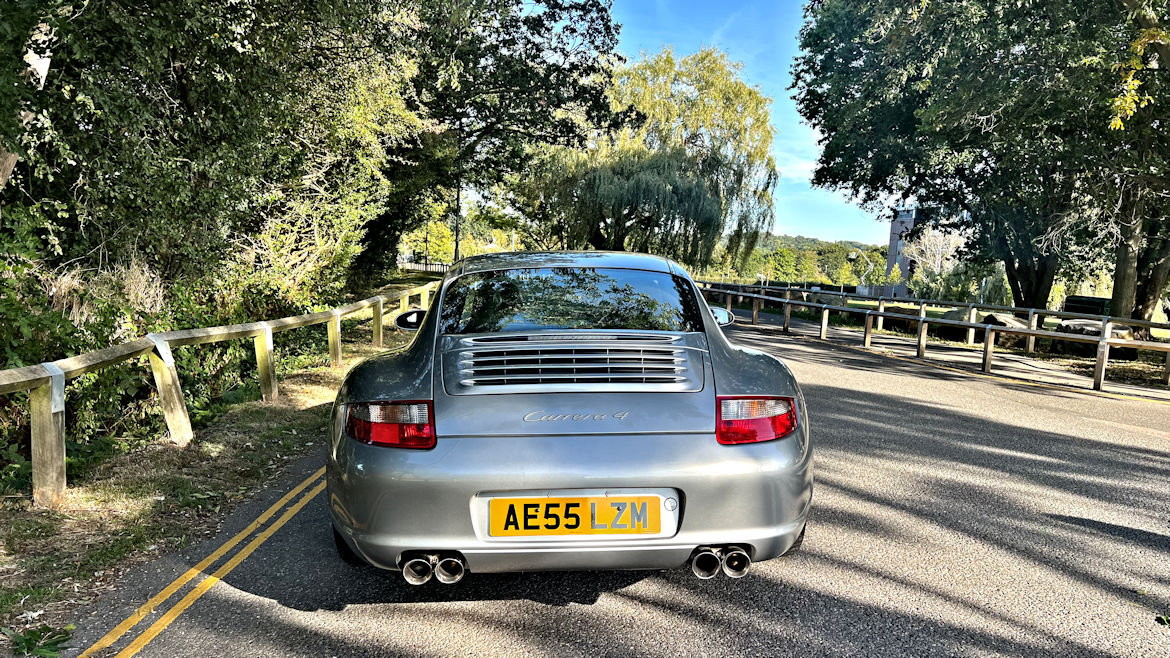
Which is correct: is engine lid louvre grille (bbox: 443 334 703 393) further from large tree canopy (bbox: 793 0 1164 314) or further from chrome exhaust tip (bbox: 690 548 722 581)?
large tree canopy (bbox: 793 0 1164 314)

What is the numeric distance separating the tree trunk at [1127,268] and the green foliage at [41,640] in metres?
18.0

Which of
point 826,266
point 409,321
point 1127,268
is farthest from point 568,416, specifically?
point 826,266

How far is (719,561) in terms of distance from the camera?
2.61 meters

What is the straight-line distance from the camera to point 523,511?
2525mm

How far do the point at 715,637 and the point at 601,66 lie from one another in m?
22.0

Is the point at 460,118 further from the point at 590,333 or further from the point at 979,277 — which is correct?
the point at 979,277

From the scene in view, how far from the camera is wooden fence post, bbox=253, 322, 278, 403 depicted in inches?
275

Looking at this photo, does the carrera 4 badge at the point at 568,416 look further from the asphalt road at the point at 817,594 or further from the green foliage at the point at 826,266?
the green foliage at the point at 826,266

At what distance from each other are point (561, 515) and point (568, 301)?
117cm

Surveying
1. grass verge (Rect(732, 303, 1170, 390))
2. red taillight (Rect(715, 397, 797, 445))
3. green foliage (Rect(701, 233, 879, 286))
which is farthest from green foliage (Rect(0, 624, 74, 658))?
green foliage (Rect(701, 233, 879, 286))

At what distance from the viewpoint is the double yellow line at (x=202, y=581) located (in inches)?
107

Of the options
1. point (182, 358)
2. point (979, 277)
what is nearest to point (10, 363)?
point (182, 358)

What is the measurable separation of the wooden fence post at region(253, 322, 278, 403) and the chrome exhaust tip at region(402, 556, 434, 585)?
5.10 m

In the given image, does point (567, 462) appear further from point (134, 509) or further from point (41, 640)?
point (134, 509)
